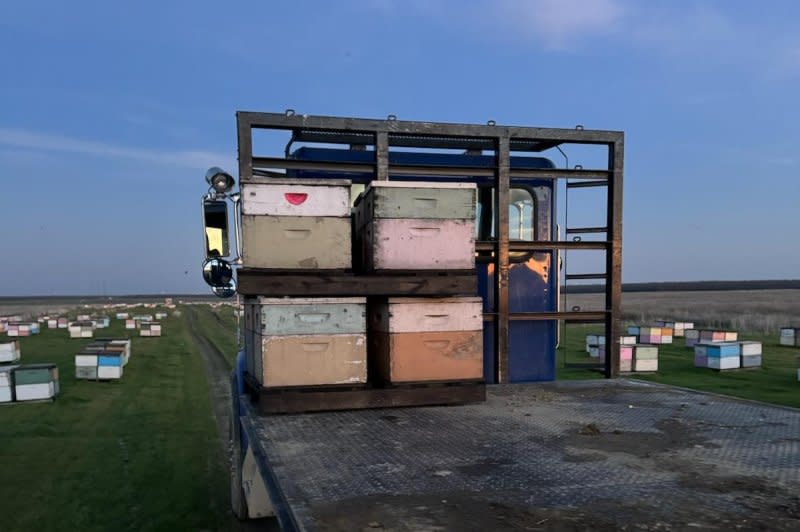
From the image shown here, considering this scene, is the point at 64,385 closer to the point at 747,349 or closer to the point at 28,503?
the point at 28,503

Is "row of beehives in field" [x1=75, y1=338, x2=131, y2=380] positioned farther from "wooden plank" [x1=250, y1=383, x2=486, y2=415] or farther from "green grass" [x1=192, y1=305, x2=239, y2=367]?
"wooden plank" [x1=250, y1=383, x2=486, y2=415]

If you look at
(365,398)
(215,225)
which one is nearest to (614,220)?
(365,398)

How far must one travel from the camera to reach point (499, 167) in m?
6.61

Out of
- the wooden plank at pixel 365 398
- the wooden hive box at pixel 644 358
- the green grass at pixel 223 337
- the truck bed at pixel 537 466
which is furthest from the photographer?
the green grass at pixel 223 337

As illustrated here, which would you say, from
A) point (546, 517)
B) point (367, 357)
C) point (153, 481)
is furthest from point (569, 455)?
point (153, 481)

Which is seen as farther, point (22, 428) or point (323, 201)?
point (22, 428)

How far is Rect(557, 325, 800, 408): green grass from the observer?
17.7m

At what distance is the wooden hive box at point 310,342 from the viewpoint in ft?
16.3

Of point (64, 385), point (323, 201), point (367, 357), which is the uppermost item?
point (323, 201)

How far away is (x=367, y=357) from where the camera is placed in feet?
18.4

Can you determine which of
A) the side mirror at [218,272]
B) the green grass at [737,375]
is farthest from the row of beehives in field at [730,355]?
the side mirror at [218,272]

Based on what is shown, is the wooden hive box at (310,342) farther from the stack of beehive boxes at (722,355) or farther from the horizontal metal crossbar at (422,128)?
the stack of beehive boxes at (722,355)

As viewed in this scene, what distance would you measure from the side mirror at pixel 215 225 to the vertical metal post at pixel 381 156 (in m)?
1.67

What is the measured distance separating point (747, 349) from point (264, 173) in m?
22.7
